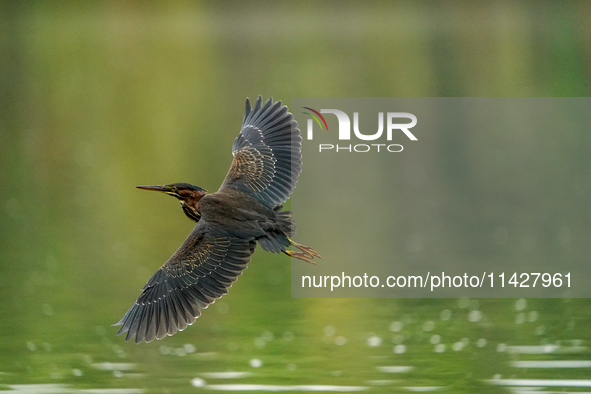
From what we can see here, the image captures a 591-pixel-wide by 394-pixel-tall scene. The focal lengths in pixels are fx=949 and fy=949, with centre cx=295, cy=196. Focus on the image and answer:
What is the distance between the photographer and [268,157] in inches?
225

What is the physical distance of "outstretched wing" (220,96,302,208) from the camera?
559 centimetres

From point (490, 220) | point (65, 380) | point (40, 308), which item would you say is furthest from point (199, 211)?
point (490, 220)

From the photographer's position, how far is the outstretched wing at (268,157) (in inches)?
220

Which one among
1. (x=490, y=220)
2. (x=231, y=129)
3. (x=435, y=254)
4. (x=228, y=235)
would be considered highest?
(x=231, y=129)

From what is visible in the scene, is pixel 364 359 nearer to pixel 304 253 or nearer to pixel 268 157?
pixel 304 253

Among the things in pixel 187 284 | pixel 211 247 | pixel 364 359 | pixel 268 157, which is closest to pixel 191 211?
pixel 211 247

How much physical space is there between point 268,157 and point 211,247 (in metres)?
0.77

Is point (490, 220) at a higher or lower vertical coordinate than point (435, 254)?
higher

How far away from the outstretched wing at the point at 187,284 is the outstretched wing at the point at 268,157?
0.43 m

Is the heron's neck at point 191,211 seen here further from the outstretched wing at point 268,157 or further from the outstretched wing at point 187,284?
the outstretched wing at point 268,157

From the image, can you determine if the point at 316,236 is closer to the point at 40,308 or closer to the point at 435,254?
the point at 435,254

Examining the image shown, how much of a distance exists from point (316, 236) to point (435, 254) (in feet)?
3.94

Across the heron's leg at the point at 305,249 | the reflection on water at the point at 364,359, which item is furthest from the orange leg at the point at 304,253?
the reflection on water at the point at 364,359

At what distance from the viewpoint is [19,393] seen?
5.61 meters
